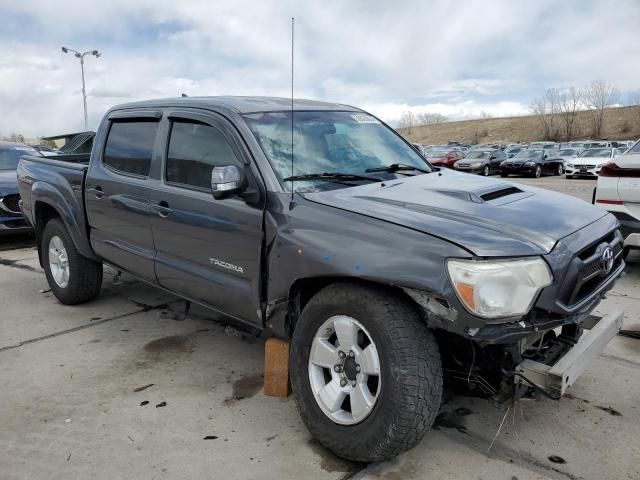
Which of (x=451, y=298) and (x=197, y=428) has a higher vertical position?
(x=451, y=298)

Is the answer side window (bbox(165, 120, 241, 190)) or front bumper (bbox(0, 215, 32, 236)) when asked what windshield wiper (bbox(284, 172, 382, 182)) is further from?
front bumper (bbox(0, 215, 32, 236))

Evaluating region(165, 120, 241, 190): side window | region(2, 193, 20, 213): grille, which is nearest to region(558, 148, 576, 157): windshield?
region(2, 193, 20, 213): grille

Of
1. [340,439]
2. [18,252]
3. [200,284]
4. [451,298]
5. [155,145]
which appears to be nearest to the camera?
[451,298]

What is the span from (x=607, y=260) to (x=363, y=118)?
6.61 ft

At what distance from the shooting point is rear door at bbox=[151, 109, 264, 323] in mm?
3160

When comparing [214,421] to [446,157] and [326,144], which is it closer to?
[326,144]

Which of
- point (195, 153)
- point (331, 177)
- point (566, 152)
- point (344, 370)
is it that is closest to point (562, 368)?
point (344, 370)

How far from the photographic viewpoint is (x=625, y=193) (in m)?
5.60

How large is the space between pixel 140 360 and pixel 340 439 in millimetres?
1982

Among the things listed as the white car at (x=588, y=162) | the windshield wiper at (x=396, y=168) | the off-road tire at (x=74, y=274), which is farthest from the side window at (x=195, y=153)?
the white car at (x=588, y=162)

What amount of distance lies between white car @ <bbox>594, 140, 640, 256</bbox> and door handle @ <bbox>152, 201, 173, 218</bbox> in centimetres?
449

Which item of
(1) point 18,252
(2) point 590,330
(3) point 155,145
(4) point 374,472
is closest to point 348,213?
(4) point 374,472

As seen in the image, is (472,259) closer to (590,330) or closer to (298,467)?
(590,330)

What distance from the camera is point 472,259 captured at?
234 centimetres
